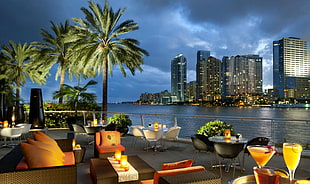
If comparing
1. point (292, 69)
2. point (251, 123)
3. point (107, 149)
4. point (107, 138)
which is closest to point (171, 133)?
point (107, 138)

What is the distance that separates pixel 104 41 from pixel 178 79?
188ft

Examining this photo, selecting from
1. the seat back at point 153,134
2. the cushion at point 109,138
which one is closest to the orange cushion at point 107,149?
the cushion at point 109,138

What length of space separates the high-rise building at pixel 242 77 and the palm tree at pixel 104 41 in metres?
58.3

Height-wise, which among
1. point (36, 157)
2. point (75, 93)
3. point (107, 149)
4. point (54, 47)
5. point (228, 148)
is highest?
point (54, 47)

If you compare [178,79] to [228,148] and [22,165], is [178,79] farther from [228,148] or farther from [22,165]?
[22,165]

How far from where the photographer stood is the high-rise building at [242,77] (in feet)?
213

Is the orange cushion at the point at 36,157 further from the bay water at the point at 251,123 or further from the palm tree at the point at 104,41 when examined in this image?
the palm tree at the point at 104,41

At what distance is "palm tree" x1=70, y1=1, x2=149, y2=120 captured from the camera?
1162 cm

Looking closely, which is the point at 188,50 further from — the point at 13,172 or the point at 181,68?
the point at 13,172

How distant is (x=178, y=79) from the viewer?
68.8 metres

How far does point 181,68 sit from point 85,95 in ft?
198

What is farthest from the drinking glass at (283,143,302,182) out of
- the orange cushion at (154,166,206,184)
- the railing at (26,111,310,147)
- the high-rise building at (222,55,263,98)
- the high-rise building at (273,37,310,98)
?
the high-rise building at (222,55,263,98)

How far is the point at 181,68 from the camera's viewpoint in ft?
234

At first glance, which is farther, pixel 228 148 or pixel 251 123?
pixel 251 123
